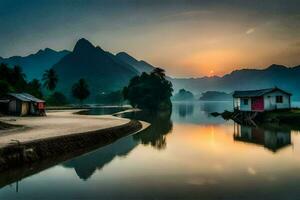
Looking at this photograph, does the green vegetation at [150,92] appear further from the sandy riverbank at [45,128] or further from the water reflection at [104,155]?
the water reflection at [104,155]

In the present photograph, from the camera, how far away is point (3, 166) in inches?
795

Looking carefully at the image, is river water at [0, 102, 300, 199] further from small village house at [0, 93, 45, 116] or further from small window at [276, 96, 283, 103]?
small village house at [0, 93, 45, 116]

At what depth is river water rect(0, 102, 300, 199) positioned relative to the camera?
1673 cm

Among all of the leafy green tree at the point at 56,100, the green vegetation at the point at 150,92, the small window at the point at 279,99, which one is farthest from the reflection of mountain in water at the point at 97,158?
the leafy green tree at the point at 56,100

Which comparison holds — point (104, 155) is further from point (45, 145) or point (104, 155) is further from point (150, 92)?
point (150, 92)

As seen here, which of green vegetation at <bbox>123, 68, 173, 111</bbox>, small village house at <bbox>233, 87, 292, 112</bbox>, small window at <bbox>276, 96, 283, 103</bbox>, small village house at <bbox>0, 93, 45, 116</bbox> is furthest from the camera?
green vegetation at <bbox>123, 68, 173, 111</bbox>

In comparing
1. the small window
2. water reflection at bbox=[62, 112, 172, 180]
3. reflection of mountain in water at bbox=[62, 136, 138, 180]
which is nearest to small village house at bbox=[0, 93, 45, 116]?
water reflection at bbox=[62, 112, 172, 180]

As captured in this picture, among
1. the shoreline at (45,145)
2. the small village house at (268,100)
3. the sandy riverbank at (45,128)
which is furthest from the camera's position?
the small village house at (268,100)

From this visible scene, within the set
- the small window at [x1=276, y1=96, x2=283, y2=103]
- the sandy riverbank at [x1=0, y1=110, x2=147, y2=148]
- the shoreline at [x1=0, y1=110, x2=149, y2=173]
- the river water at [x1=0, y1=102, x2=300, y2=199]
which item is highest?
the small window at [x1=276, y1=96, x2=283, y2=103]

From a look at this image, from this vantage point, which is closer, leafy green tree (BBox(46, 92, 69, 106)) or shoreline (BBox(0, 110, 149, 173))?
shoreline (BBox(0, 110, 149, 173))

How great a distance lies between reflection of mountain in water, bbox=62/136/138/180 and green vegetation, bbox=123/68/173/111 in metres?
94.3

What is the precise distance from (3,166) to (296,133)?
3656 cm

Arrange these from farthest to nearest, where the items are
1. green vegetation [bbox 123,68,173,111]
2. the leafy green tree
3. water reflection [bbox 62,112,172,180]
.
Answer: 1. the leafy green tree
2. green vegetation [bbox 123,68,173,111]
3. water reflection [bbox 62,112,172,180]

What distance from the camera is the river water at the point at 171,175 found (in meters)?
16.7
